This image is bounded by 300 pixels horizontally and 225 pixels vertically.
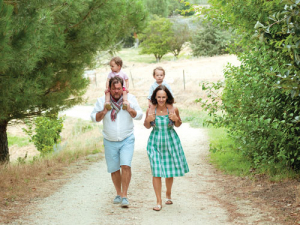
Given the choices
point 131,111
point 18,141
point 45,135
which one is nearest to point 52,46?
point 131,111

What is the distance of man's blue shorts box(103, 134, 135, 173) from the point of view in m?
5.83

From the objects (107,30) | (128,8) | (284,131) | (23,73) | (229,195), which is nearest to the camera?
(284,131)

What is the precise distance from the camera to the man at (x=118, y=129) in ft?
19.1

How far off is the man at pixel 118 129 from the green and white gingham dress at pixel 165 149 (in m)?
0.35

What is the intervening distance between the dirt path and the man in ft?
1.50

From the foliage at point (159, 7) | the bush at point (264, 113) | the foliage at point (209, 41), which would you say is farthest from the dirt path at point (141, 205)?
the foliage at point (159, 7)

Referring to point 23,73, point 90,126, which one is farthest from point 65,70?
point 90,126

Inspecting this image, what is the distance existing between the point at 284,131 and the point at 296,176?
118cm

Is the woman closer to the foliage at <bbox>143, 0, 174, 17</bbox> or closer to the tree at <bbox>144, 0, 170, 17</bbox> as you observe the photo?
the foliage at <bbox>143, 0, 174, 17</bbox>

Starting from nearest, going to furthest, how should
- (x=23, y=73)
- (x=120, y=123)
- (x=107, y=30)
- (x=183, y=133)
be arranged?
(x=120, y=123) → (x=23, y=73) → (x=107, y=30) → (x=183, y=133)

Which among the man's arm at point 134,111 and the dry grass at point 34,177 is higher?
the man's arm at point 134,111

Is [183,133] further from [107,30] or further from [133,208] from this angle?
[133,208]

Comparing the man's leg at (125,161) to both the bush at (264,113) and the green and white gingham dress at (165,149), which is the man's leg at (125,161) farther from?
the bush at (264,113)

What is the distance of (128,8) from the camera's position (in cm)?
1120
